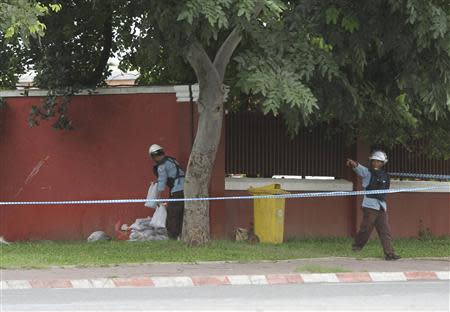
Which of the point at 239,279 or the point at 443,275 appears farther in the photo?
the point at 443,275

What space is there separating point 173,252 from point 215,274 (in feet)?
5.43

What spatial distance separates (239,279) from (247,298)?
1.10m

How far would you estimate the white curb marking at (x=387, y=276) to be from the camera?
382 inches

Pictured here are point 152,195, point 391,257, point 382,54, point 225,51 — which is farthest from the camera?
point 152,195

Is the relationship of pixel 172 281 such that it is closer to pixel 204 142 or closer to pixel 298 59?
pixel 204 142

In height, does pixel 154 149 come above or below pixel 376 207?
above

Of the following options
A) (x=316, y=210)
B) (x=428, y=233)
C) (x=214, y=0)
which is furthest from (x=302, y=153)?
(x=214, y=0)

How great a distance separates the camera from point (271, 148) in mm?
14031

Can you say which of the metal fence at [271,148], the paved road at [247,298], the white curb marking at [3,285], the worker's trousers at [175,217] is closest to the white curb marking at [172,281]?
the paved road at [247,298]

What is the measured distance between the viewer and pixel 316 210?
13.9 meters

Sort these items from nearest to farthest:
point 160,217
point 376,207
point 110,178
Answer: point 376,207, point 160,217, point 110,178

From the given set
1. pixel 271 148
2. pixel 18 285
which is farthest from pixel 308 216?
pixel 18 285

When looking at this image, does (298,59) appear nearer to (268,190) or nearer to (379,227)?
(379,227)

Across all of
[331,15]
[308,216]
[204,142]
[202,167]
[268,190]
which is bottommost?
[308,216]
